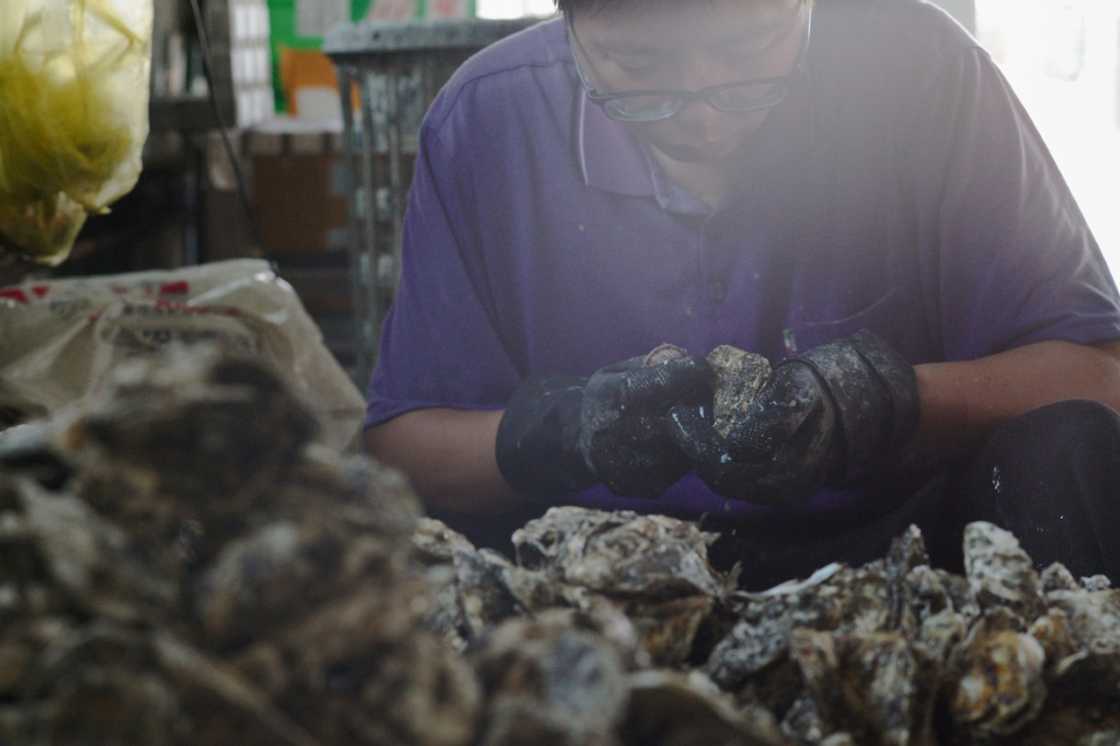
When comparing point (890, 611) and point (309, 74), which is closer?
point (890, 611)

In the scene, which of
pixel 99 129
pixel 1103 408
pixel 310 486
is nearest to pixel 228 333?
pixel 99 129

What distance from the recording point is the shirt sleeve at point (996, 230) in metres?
1.69

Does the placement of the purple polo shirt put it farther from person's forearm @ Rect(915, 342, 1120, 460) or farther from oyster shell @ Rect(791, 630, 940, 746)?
oyster shell @ Rect(791, 630, 940, 746)

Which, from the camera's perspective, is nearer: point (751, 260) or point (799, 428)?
point (799, 428)

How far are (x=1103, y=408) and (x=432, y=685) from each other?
1.07 metres

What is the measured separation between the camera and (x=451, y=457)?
1793 millimetres

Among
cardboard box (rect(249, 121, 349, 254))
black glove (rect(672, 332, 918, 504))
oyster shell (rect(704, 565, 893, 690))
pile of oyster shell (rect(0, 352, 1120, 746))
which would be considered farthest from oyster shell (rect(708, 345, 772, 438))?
cardboard box (rect(249, 121, 349, 254))

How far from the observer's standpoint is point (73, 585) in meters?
0.51

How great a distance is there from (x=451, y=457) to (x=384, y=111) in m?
1.19

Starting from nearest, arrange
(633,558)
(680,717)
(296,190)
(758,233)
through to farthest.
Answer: (680,717) → (633,558) → (758,233) → (296,190)

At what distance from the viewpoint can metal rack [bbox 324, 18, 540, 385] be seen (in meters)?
2.64

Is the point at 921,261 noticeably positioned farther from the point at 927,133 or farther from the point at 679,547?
the point at 679,547

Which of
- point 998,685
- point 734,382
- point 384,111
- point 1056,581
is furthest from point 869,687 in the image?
point 384,111

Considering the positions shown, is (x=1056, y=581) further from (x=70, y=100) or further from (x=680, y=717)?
(x=70, y=100)
